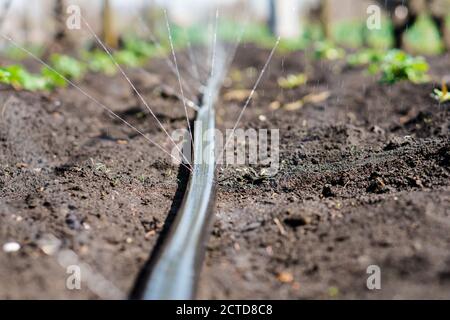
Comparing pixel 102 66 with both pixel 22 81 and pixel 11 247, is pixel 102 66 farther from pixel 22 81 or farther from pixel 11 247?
pixel 11 247

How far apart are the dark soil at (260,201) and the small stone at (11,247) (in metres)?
0.03

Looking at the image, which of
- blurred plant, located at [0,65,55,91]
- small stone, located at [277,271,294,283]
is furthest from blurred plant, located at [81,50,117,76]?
Result: small stone, located at [277,271,294,283]

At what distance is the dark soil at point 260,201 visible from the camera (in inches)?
72.6

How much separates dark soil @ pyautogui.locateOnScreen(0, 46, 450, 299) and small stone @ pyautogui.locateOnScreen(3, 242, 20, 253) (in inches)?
1.2

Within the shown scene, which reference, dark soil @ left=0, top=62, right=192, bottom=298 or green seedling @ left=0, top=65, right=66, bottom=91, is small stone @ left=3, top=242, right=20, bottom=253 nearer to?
dark soil @ left=0, top=62, right=192, bottom=298

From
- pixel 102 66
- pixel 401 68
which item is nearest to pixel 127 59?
pixel 102 66

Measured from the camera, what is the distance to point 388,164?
2840mm

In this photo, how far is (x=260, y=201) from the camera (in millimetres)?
2633

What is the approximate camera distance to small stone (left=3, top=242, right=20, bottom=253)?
200 centimetres

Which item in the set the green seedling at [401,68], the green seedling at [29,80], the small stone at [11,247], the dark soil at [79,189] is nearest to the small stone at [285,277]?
the dark soil at [79,189]

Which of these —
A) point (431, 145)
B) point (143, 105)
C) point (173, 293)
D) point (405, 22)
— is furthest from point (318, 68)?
point (173, 293)

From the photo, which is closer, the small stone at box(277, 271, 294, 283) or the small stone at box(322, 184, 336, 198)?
the small stone at box(277, 271, 294, 283)

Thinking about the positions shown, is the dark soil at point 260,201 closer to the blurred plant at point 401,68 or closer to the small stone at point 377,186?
the small stone at point 377,186

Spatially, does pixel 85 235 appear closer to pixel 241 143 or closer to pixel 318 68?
pixel 241 143
